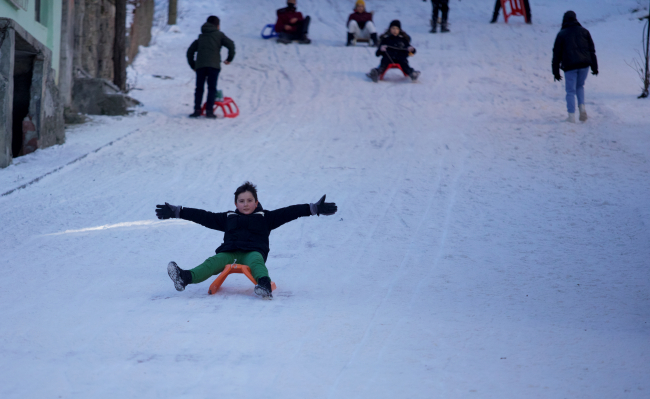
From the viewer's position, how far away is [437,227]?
244 inches

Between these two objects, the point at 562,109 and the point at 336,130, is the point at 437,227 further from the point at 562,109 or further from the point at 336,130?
the point at 562,109

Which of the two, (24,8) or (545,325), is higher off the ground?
(24,8)

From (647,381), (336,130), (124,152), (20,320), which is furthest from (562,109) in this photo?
(20,320)

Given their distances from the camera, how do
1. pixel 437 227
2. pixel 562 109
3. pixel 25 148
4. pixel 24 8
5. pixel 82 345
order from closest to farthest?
1. pixel 82 345
2. pixel 437 227
3. pixel 25 148
4. pixel 24 8
5. pixel 562 109

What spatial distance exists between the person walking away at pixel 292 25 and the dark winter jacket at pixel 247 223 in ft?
43.9

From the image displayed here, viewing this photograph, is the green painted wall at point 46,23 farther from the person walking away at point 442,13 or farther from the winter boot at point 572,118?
→ the person walking away at point 442,13

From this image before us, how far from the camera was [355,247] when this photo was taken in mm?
5594

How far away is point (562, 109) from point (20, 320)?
10.1 m

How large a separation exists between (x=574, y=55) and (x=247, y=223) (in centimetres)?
739

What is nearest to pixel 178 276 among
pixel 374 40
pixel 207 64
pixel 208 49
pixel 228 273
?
pixel 228 273

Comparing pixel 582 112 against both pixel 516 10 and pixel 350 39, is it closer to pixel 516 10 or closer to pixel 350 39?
pixel 350 39

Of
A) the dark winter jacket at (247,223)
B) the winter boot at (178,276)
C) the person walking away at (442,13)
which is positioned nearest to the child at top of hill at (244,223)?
the dark winter jacket at (247,223)

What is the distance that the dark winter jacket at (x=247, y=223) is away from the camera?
173 inches

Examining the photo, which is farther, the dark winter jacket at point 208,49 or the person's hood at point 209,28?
the person's hood at point 209,28
